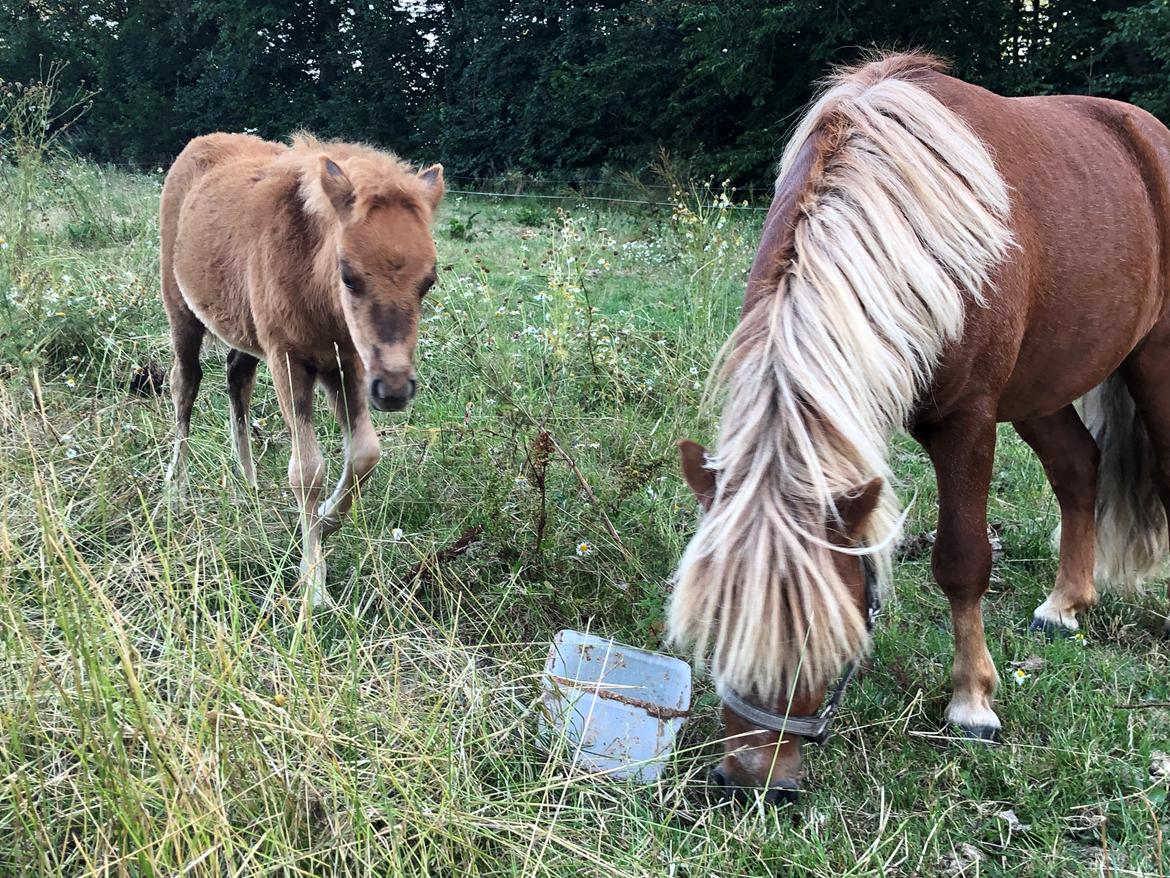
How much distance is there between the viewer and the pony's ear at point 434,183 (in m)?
3.36

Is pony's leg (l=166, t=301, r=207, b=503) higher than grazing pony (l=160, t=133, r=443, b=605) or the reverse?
the reverse

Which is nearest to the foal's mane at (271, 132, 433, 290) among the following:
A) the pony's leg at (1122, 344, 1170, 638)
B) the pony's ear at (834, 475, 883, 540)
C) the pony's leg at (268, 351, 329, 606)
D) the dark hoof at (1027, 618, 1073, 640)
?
the pony's leg at (268, 351, 329, 606)

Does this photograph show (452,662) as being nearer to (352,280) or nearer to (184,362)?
(352,280)

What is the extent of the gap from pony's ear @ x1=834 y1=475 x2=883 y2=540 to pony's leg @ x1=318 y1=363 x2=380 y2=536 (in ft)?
6.72

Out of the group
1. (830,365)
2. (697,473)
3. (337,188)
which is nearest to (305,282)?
(337,188)

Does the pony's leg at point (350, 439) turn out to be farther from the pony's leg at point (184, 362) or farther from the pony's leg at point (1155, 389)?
the pony's leg at point (1155, 389)

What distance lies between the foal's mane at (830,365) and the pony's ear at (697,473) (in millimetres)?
35

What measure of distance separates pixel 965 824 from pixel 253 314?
3.16 metres

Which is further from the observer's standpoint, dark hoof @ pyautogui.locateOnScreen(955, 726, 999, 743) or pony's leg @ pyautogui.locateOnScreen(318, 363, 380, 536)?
pony's leg @ pyautogui.locateOnScreen(318, 363, 380, 536)

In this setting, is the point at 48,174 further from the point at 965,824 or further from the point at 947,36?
the point at 947,36

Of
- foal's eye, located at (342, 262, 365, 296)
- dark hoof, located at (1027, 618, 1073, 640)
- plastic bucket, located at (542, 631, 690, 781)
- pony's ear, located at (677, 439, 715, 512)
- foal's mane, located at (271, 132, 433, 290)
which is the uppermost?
foal's mane, located at (271, 132, 433, 290)

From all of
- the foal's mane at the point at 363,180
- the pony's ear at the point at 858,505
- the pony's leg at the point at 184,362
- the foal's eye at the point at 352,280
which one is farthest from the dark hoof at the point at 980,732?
the pony's leg at the point at 184,362

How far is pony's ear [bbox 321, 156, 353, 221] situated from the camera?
308 cm

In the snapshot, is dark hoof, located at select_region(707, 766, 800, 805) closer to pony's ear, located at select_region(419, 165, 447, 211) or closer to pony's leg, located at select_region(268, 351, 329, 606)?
pony's leg, located at select_region(268, 351, 329, 606)
